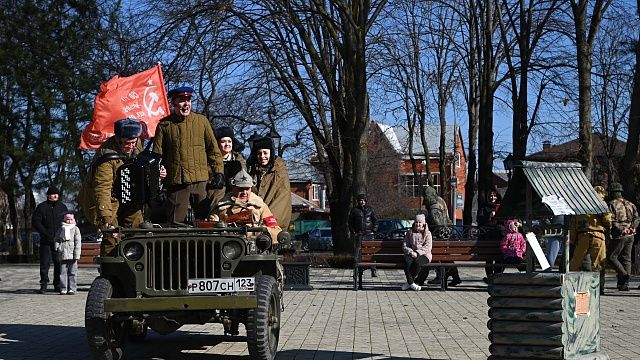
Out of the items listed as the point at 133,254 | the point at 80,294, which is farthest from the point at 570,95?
the point at 133,254

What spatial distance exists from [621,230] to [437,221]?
427cm

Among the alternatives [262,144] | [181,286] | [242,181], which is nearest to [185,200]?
[242,181]

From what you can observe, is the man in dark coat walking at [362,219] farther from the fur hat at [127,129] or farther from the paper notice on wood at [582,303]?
the paper notice on wood at [582,303]

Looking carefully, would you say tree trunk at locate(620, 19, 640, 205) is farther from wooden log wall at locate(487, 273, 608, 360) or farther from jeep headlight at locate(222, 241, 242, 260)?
jeep headlight at locate(222, 241, 242, 260)

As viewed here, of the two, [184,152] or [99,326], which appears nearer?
[99,326]

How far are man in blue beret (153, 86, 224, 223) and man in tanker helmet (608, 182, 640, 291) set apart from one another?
9307 millimetres

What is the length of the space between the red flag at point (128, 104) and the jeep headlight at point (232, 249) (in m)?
11.2

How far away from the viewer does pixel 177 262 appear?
927 centimetres

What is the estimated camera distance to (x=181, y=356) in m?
10.5

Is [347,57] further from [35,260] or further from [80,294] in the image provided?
[35,260]

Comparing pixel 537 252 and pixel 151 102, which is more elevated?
pixel 151 102

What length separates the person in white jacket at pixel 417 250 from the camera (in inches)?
789

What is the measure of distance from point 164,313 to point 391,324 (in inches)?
190

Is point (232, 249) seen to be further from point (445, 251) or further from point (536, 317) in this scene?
point (445, 251)
